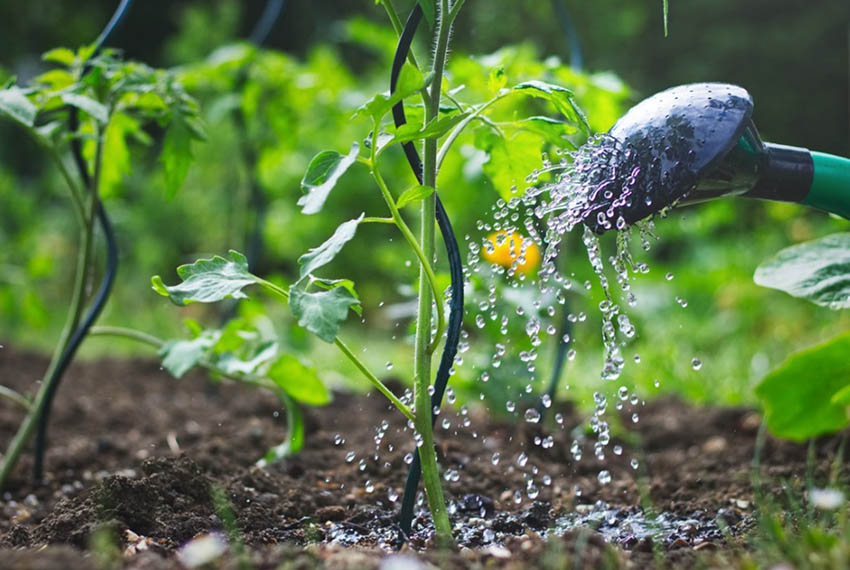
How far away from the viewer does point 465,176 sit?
8.07 ft

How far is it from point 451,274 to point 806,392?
69 centimetres

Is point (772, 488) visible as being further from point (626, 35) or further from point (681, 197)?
A: point (626, 35)

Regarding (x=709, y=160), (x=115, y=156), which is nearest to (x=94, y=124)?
(x=115, y=156)

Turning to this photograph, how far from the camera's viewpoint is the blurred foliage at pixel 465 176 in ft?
8.14

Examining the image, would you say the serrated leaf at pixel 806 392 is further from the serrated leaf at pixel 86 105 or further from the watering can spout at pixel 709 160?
the serrated leaf at pixel 86 105

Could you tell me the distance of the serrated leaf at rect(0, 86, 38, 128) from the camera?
1451 mm

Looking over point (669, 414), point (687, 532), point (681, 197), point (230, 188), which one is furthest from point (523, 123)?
point (230, 188)

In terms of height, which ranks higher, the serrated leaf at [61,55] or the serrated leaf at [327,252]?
the serrated leaf at [61,55]

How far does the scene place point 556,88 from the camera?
3.84 ft

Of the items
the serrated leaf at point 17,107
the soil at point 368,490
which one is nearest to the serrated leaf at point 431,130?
the soil at point 368,490

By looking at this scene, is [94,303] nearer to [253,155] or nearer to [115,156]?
[115,156]

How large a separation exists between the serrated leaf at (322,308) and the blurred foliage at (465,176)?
0.42 metres

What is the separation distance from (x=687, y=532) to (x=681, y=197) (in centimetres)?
60

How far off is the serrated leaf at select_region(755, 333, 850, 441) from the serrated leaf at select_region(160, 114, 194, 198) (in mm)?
1165
